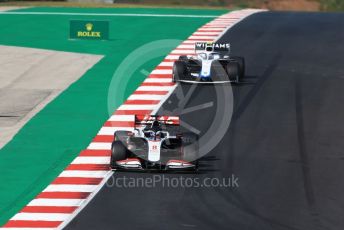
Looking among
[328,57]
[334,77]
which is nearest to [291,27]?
[328,57]

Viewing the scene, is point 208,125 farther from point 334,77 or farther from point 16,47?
point 16,47

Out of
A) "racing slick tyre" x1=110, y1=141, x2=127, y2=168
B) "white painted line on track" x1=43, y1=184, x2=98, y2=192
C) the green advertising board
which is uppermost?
the green advertising board

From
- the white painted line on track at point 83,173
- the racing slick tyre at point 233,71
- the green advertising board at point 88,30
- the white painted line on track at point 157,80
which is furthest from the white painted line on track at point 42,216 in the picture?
the green advertising board at point 88,30

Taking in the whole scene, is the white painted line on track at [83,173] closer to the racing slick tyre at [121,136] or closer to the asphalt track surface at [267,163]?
the asphalt track surface at [267,163]

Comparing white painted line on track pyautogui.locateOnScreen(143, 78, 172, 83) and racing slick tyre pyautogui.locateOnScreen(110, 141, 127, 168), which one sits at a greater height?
white painted line on track pyautogui.locateOnScreen(143, 78, 172, 83)

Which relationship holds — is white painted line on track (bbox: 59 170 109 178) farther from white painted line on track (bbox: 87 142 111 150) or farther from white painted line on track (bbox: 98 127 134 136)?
white painted line on track (bbox: 98 127 134 136)

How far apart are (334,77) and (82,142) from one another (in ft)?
40.0

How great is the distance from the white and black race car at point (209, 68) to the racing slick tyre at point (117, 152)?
10.5 m

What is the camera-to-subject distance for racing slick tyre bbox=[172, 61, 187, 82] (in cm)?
A: 3375

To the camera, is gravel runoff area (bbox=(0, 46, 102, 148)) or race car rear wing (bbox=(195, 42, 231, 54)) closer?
gravel runoff area (bbox=(0, 46, 102, 148))

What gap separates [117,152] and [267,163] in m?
4.01

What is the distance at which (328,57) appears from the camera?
39.5 metres

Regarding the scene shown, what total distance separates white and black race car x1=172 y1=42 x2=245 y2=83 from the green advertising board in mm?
9659

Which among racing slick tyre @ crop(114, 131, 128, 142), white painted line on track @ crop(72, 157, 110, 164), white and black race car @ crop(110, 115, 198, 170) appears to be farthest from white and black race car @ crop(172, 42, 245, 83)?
white and black race car @ crop(110, 115, 198, 170)
